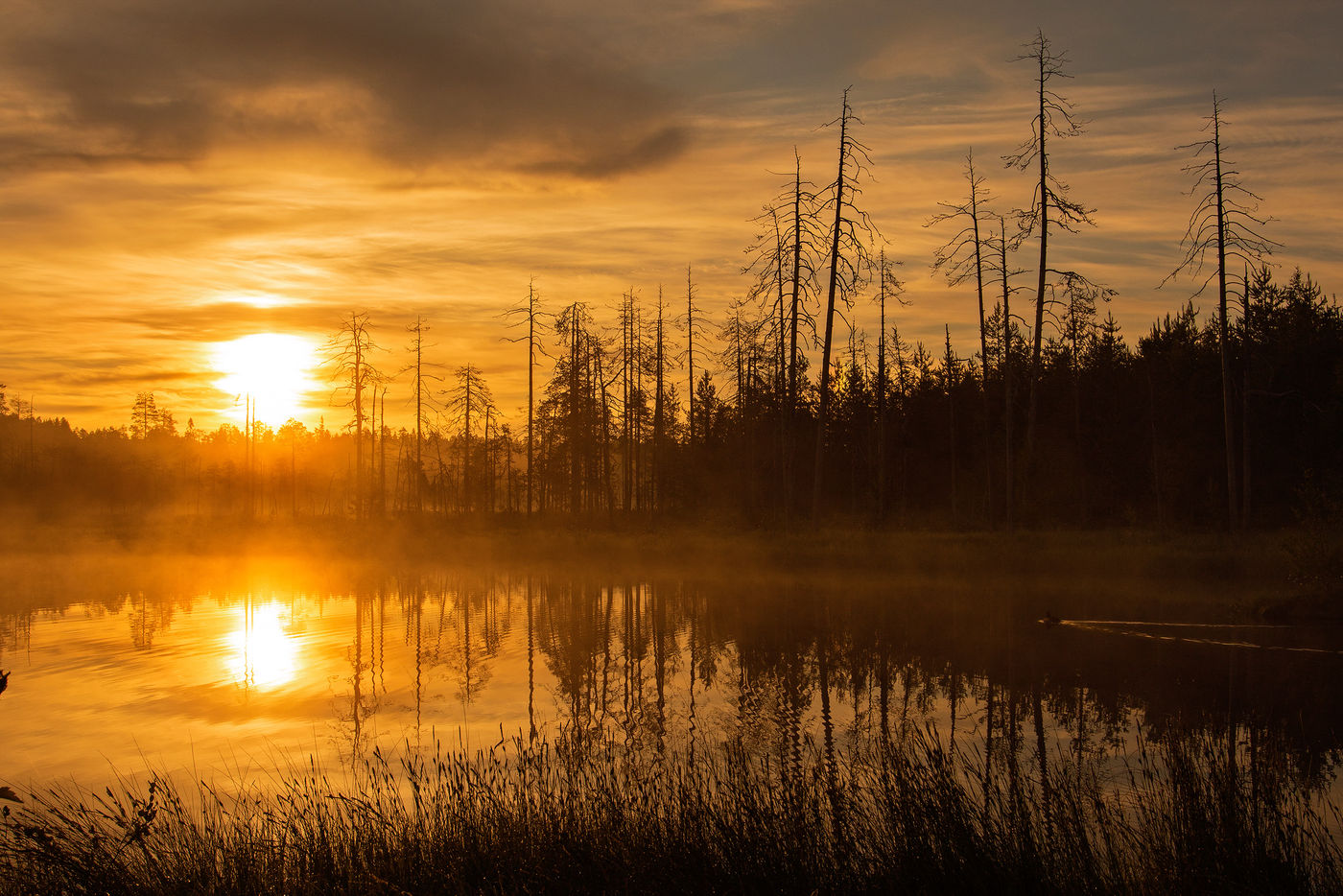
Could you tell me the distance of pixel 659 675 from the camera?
16.5 metres

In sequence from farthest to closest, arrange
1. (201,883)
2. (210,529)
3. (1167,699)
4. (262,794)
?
(210,529), (1167,699), (262,794), (201,883)

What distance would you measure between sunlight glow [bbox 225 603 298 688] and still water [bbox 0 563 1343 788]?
0.11 m

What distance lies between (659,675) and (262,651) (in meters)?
9.74

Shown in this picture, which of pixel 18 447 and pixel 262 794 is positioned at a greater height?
pixel 18 447

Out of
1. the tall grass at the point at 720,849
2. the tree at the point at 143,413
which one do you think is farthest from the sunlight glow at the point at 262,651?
the tree at the point at 143,413

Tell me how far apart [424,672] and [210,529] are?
48.4 meters

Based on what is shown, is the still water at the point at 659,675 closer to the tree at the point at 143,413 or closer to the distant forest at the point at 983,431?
the distant forest at the point at 983,431

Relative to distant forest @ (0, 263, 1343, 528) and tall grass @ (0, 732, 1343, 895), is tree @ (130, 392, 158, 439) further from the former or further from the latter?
tall grass @ (0, 732, 1343, 895)

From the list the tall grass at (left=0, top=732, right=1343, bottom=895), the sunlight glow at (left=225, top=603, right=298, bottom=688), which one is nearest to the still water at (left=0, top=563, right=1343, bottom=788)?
the sunlight glow at (left=225, top=603, right=298, bottom=688)

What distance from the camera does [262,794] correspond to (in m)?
9.25

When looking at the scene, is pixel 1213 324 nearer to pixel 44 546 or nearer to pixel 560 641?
pixel 560 641

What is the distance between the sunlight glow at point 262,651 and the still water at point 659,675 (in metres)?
0.11

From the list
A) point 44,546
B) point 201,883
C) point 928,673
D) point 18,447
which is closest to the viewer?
point 201,883

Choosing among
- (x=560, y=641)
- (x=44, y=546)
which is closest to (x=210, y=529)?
(x=44, y=546)
